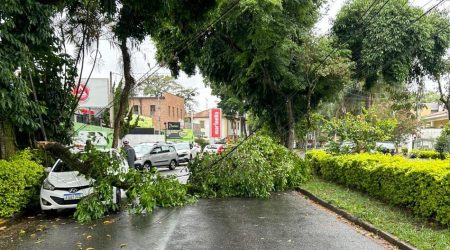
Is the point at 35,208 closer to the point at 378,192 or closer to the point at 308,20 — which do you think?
the point at 378,192

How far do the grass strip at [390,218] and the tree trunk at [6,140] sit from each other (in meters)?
8.54

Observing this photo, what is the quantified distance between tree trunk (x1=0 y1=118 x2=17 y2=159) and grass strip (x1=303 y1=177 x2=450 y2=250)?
28.0 ft

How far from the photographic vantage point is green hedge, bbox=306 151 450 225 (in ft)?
26.3

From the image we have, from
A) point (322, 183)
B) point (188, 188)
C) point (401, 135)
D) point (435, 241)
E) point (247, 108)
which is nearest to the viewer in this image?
point (435, 241)

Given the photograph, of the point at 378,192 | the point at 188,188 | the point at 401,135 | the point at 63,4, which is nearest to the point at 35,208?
the point at 188,188

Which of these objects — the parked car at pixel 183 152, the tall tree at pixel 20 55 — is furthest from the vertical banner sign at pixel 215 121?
the tall tree at pixel 20 55

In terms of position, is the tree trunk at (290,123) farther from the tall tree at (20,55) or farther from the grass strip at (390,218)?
the tall tree at (20,55)

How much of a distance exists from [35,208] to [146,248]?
17.6 feet

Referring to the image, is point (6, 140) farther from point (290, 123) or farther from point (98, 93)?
point (290, 123)

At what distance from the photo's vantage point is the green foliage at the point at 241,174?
13164 millimetres

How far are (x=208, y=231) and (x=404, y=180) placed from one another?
4554 mm

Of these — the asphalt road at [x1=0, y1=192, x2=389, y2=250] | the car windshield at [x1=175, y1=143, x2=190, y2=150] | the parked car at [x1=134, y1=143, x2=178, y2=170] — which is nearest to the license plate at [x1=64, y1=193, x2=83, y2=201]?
the asphalt road at [x1=0, y1=192, x2=389, y2=250]

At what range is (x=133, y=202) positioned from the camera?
1059 centimetres

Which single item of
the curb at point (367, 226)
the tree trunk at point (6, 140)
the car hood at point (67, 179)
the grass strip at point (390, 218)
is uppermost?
the tree trunk at point (6, 140)
